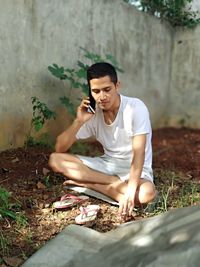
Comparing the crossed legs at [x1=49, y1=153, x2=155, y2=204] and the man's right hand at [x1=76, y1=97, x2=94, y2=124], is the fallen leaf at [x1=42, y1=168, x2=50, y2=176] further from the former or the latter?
the man's right hand at [x1=76, y1=97, x2=94, y2=124]

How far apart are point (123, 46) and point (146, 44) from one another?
0.63 metres

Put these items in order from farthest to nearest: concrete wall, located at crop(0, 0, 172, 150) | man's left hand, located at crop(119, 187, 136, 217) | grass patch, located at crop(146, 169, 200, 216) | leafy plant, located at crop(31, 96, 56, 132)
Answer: leafy plant, located at crop(31, 96, 56, 132) < concrete wall, located at crop(0, 0, 172, 150) < grass patch, located at crop(146, 169, 200, 216) < man's left hand, located at crop(119, 187, 136, 217)

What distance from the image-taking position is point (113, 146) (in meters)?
3.21

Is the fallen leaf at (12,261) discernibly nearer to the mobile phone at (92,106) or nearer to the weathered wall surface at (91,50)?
the mobile phone at (92,106)

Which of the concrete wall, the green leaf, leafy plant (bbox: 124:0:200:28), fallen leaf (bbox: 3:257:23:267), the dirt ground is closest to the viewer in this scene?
fallen leaf (bbox: 3:257:23:267)

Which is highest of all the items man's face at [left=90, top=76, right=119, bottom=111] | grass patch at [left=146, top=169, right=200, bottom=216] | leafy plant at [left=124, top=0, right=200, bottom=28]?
leafy plant at [left=124, top=0, right=200, bottom=28]

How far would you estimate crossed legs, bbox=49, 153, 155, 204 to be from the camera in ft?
9.79

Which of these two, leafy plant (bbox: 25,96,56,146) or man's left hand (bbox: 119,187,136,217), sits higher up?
leafy plant (bbox: 25,96,56,146)

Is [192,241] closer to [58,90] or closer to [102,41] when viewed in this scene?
[58,90]

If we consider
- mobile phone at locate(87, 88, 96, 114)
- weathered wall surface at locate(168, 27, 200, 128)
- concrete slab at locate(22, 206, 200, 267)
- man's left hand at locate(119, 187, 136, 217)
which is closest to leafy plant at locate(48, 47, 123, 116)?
mobile phone at locate(87, 88, 96, 114)

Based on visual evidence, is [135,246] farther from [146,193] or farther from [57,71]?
[57,71]

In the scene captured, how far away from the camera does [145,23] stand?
618 centimetres

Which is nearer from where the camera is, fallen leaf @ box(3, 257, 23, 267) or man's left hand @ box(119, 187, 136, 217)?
fallen leaf @ box(3, 257, 23, 267)

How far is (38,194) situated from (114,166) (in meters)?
0.61
